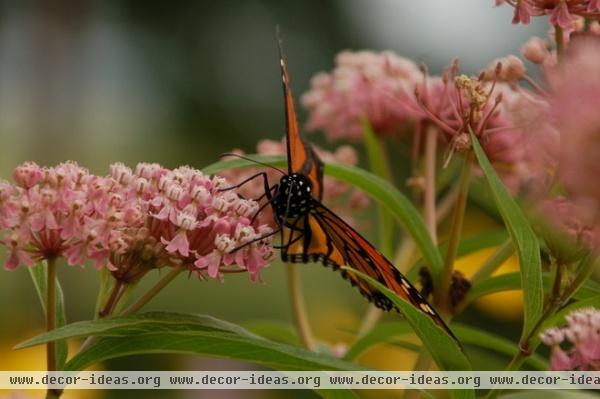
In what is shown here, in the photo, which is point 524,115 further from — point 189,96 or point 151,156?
point 189,96

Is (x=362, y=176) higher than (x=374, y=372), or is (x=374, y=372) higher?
(x=362, y=176)

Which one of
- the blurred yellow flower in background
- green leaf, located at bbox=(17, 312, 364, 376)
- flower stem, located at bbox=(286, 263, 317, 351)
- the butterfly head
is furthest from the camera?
the blurred yellow flower in background

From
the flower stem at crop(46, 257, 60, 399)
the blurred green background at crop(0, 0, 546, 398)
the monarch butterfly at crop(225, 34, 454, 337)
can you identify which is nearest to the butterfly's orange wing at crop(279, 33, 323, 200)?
the monarch butterfly at crop(225, 34, 454, 337)

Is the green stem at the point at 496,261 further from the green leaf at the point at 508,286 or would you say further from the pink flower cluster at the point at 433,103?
the pink flower cluster at the point at 433,103

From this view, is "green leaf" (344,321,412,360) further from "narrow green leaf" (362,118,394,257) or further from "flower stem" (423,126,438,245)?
"narrow green leaf" (362,118,394,257)

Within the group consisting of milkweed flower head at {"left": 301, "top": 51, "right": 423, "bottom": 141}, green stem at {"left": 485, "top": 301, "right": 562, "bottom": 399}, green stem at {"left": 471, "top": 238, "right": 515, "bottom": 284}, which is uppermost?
milkweed flower head at {"left": 301, "top": 51, "right": 423, "bottom": 141}

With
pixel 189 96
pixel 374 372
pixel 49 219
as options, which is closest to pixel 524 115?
pixel 374 372

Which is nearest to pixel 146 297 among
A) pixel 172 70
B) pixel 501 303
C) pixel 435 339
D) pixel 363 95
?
pixel 435 339

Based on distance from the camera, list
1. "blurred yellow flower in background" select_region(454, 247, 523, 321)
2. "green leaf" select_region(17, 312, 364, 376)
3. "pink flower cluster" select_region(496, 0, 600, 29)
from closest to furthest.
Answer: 1. "green leaf" select_region(17, 312, 364, 376)
2. "pink flower cluster" select_region(496, 0, 600, 29)
3. "blurred yellow flower in background" select_region(454, 247, 523, 321)

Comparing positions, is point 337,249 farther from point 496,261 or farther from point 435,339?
point 435,339
